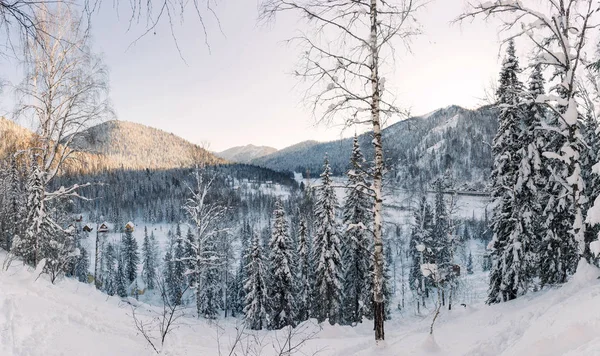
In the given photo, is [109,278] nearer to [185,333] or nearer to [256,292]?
[256,292]

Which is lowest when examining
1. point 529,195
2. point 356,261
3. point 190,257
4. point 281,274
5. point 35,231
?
point 281,274

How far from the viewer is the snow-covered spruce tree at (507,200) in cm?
1591

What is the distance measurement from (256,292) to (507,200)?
64.5 feet

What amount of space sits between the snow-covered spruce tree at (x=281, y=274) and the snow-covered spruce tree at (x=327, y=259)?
2.95 meters

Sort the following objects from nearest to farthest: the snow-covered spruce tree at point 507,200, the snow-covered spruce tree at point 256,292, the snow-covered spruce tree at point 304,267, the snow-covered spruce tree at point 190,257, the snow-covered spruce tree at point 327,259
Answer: the snow-covered spruce tree at point 190,257, the snow-covered spruce tree at point 507,200, the snow-covered spruce tree at point 327,259, the snow-covered spruce tree at point 256,292, the snow-covered spruce tree at point 304,267

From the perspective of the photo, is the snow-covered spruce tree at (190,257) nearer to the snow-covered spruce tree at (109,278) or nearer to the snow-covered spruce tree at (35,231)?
the snow-covered spruce tree at (35,231)

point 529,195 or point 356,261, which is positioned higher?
point 529,195

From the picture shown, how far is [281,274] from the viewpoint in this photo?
26.6 m

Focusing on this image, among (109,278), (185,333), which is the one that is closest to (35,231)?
(185,333)

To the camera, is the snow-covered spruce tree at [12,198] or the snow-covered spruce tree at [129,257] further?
the snow-covered spruce tree at [129,257]

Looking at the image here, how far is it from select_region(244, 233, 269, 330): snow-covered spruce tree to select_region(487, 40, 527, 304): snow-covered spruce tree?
1639 centimetres

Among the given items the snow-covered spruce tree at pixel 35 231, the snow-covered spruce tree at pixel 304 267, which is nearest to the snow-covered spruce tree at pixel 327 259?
the snow-covered spruce tree at pixel 304 267

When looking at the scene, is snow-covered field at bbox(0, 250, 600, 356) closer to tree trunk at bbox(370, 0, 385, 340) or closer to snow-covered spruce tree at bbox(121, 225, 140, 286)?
tree trunk at bbox(370, 0, 385, 340)

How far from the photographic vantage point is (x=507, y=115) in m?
16.4
